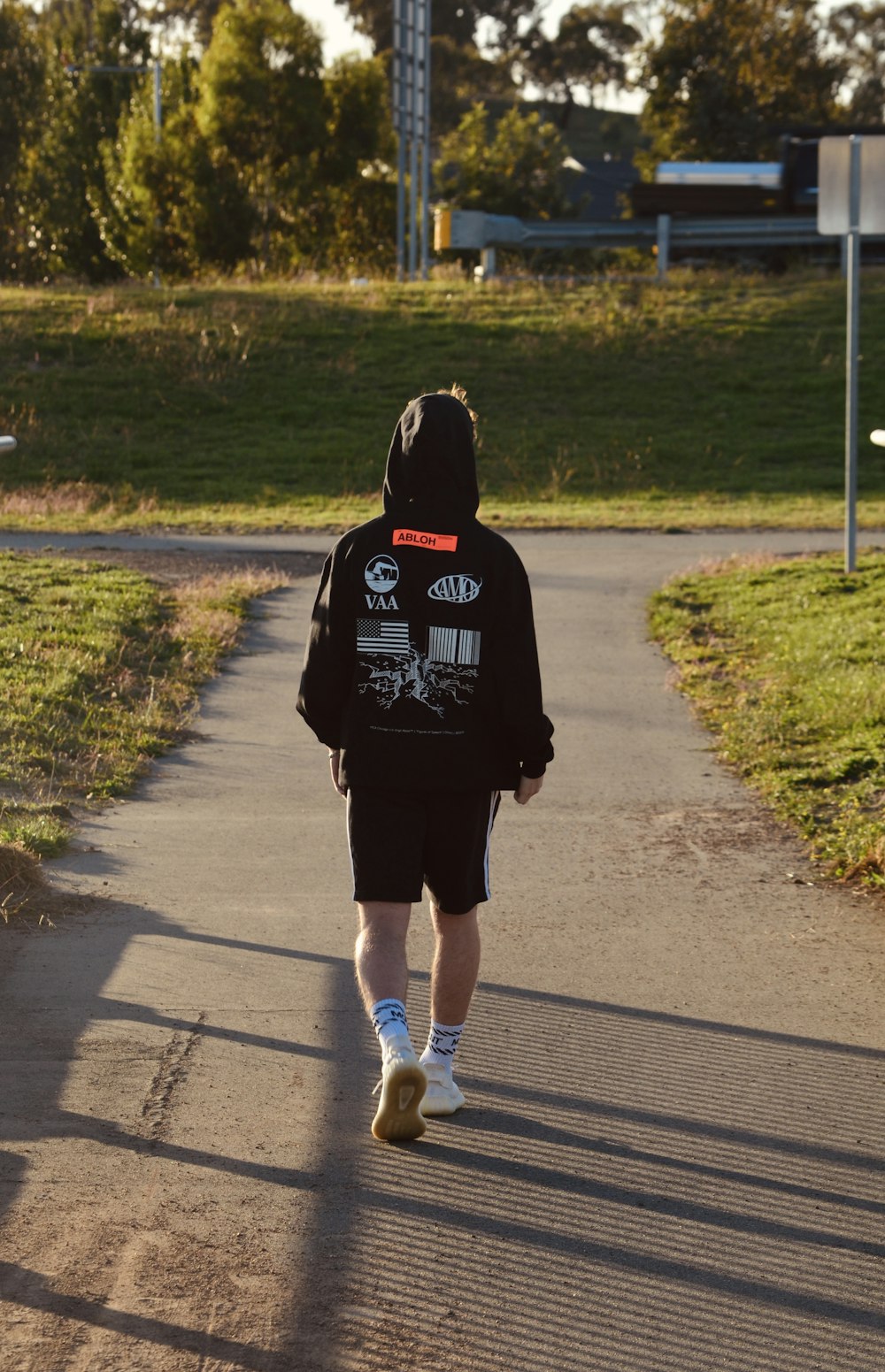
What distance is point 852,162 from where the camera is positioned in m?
13.3

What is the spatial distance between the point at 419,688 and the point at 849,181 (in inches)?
413

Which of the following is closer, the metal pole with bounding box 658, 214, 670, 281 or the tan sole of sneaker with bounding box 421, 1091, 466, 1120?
the tan sole of sneaker with bounding box 421, 1091, 466, 1120

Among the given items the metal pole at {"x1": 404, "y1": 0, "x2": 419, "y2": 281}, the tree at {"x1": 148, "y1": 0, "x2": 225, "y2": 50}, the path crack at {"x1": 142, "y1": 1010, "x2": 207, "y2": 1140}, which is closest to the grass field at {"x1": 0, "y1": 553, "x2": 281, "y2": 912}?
the path crack at {"x1": 142, "y1": 1010, "x2": 207, "y2": 1140}

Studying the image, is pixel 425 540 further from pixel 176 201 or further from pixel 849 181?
pixel 176 201

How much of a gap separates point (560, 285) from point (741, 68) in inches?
983

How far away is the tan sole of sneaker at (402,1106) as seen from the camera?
155 inches

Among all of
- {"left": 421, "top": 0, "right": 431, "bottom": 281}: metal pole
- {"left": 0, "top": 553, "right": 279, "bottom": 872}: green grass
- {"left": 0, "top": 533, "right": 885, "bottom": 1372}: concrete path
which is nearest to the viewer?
{"left": 0, "top": 533, "right": 885, "bottom": 1372}: concrete path

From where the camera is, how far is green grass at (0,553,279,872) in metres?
7.79

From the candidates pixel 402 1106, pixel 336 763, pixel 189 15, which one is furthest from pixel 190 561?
pixel 189 15

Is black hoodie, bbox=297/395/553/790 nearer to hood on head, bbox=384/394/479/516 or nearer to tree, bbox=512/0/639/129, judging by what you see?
hood on head, bbox=384/394/479/516

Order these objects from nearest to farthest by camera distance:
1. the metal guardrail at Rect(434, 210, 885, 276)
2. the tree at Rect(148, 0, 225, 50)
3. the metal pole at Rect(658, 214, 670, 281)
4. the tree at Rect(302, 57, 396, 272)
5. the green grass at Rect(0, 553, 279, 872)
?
the green grass at Rect(0, 553, 279, 872) → the metal pole at Rect(658, 214, 670, 281) → the metal guardrail at Rect(434, 210, 885, 276) → the tree at Rect(302, 57, 396, 272) → the tree at Rect(148, 0, 225, 50)

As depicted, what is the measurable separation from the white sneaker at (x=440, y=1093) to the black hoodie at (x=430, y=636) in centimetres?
74

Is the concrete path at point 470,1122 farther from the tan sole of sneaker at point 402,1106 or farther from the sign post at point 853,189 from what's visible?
the sign post at point 853,189

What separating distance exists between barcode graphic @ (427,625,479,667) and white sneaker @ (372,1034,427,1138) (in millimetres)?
886
